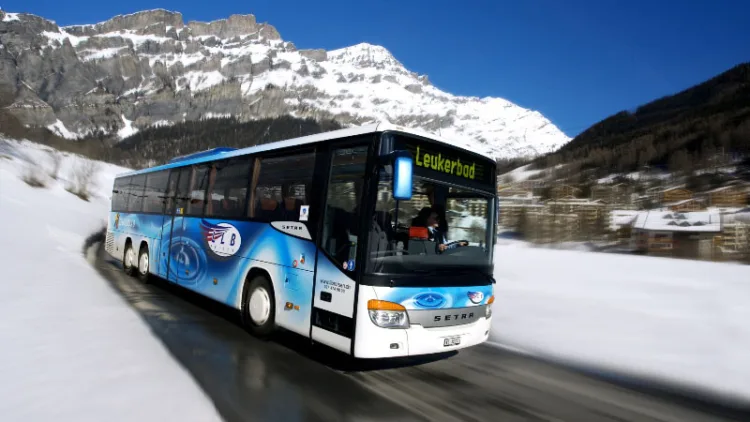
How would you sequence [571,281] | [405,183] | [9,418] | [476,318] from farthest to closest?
[571,281]
[476,318]
[405,183]
[9,418]

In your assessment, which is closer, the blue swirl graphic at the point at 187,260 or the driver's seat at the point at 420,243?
the driver's seat at the point at 420,243

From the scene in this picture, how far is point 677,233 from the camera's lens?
1967 centimetres

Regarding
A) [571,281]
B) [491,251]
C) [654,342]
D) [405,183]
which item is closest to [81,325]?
[405,183]

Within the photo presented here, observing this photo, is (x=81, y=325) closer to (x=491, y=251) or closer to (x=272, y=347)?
(x=272, y=347)

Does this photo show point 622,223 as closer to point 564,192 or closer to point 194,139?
point 564,192

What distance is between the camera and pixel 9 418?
3.93 meters

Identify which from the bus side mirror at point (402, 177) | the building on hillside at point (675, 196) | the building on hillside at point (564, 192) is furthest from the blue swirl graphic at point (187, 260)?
the building on hillside at point (675, 196)

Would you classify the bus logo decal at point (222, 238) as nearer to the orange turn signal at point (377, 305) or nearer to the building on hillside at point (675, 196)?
the orange turn signal at point (377, 305)

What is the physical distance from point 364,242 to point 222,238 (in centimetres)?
392

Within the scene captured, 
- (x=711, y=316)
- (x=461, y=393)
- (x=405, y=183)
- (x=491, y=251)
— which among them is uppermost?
(x=405, y=183)

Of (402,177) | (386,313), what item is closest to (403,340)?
(386,313)

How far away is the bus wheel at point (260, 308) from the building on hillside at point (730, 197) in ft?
88.0

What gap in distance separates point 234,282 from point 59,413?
399 centimetres

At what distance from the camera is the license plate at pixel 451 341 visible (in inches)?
233
